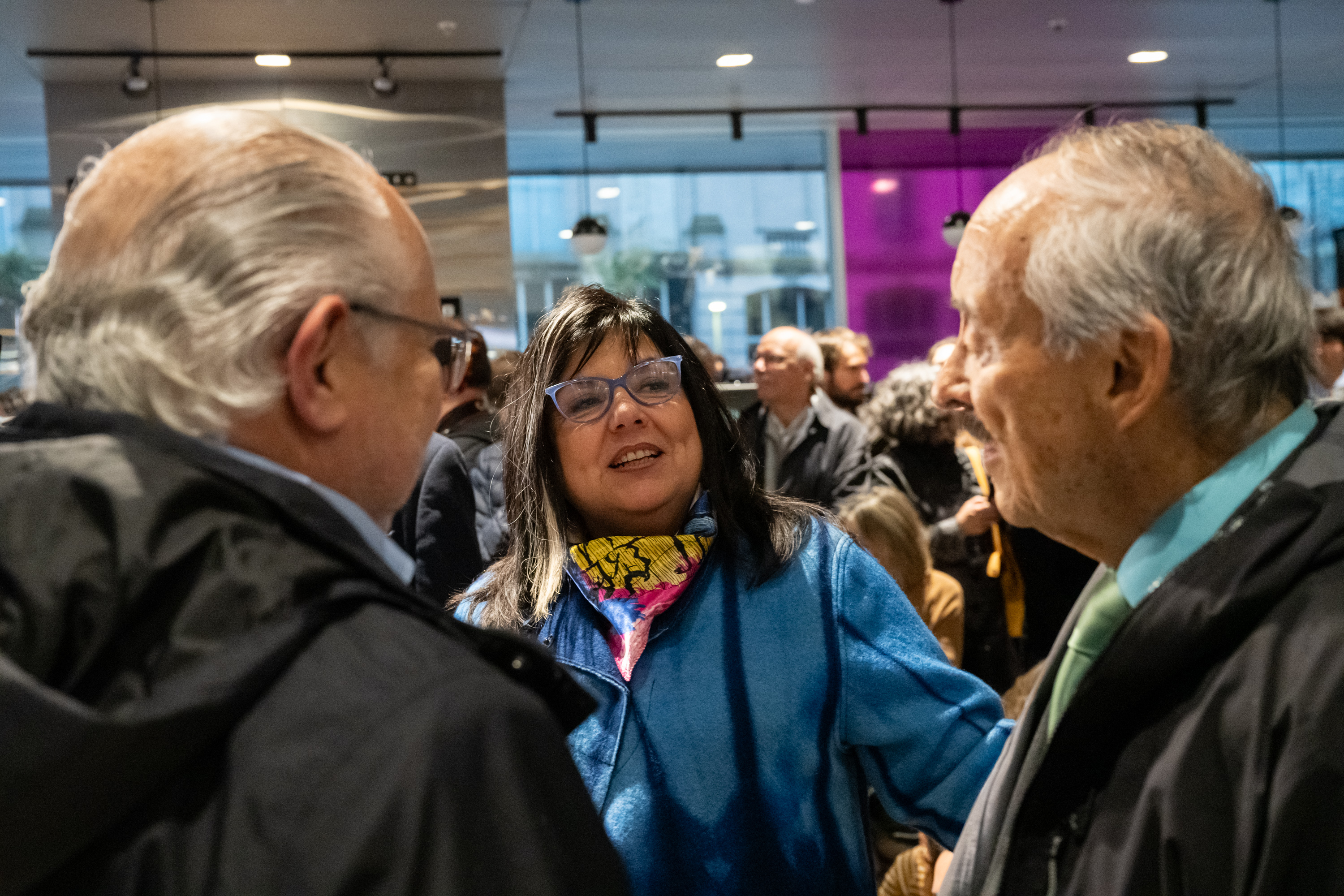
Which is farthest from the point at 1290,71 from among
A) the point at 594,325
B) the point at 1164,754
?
the point at 1164,754

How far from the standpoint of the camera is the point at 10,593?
735 millimetres

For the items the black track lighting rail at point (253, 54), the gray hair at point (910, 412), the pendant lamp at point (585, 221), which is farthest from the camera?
the pendant lamp at point (585, 221)

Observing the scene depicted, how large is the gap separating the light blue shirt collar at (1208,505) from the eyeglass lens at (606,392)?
91 centimetres

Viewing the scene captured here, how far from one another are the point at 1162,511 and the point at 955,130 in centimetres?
923

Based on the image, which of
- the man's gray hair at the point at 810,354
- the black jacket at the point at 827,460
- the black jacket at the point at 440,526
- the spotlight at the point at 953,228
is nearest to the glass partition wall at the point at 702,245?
the spotlight at the point at 953,228

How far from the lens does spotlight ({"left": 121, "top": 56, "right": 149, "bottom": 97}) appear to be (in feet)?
24.5

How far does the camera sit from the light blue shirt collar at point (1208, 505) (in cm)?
103

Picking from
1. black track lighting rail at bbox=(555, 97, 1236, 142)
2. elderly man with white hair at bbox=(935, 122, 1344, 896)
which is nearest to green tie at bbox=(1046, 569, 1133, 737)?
elderly man with white hair at bbox=(935, 122, 1344, 896)

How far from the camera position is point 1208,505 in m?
1.05

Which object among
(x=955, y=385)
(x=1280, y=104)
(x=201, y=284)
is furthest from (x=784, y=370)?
(x=1280, y=104)

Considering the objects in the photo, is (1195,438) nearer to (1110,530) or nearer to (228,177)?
(1110,530)

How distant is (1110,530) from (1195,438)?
132 mm

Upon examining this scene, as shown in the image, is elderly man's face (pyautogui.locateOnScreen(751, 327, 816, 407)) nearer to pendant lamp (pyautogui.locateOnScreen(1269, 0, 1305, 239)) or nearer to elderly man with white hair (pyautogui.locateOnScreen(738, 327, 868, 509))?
elderly man with white hair (pyautogui.locateOnScreen(738, 327, 868, 509))

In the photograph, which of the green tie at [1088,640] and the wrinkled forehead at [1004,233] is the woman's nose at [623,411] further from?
the green tie at [1088,640]
